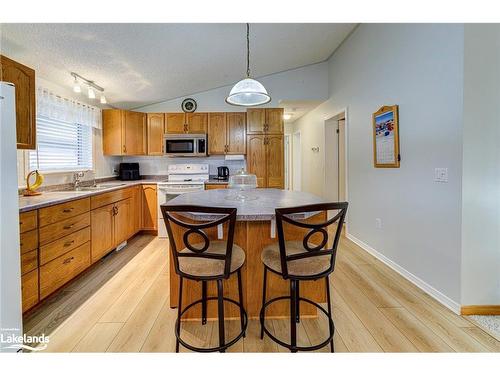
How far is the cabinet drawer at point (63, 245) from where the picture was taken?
2088 millimetres

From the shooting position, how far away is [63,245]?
231 centimetres

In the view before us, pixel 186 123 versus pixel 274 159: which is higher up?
pixel 186 123

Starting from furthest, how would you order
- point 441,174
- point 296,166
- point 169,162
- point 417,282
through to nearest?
point 296,166, point 169,162, point 417,282, point 441,174

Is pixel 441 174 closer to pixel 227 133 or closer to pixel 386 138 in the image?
pixel 386 138

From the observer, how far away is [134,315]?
1985 mm

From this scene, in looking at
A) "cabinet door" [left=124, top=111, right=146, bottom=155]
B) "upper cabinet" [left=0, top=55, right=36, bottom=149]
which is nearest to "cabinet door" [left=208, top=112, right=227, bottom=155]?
"cabinet door" [left=124, top=111, right=146, bottom=155]

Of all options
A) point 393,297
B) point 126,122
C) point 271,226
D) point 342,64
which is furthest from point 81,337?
point 342,64

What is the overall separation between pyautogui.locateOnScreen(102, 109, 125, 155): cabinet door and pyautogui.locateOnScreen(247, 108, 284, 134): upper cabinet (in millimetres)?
2187

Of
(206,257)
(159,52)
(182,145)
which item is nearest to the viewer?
(206,257)

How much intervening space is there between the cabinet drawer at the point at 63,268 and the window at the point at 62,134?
1.15 metres

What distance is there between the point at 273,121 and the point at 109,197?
9.45ft

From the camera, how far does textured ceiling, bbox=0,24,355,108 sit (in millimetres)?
2383

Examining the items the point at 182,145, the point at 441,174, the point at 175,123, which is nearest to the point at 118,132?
the point at 175,123
